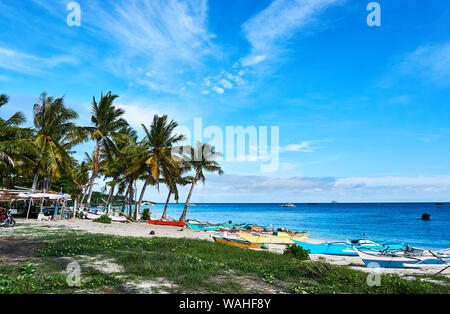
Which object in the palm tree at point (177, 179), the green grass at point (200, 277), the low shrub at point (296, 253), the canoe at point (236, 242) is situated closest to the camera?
the green grass at point (200, 277)

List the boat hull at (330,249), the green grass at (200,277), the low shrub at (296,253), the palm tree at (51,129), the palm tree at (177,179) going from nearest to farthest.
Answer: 1. the green grass at (200,277)
2. the low shrub at (296,253)
3. the boat hull at (330,249)
4. the palm tree at (51,129)
5. the palm tree at (177,179)

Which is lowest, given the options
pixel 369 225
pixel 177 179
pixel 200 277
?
pixel 369 225

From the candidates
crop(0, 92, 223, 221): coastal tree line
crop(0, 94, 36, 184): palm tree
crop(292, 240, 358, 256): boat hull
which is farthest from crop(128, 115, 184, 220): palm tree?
crop(292, 240, 358, 256): boat hull

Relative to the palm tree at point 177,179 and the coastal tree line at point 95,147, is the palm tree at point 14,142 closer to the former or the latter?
the coastal tree line at point 95,147

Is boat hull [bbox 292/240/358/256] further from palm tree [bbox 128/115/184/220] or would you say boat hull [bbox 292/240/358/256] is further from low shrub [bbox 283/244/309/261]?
palm tree [bbox 128/115/184/220]

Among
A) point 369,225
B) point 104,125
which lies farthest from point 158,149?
point 369,225

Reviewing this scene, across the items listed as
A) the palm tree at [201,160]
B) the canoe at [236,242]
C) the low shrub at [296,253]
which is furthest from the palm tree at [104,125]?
the low shrub at [296,253]

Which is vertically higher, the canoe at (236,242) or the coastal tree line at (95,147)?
the coastal tree line at (95,147)

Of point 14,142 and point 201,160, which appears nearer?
point 14,142

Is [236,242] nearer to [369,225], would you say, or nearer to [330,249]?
[330,249]

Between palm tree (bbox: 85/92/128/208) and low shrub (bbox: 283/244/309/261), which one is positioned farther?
palm tree (bbox: 85/92/128/208)
